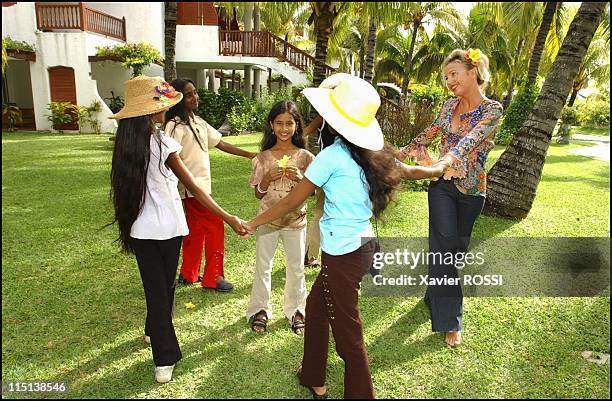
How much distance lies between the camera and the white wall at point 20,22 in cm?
1608

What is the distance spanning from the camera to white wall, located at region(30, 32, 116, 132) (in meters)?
16.2

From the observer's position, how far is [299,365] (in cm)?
310

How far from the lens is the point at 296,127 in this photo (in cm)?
345

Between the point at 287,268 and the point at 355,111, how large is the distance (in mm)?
1510

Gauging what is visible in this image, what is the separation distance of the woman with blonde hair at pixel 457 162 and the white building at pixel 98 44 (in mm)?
15652

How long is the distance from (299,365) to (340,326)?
733 mm

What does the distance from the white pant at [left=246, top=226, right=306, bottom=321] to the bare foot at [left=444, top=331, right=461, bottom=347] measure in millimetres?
1103

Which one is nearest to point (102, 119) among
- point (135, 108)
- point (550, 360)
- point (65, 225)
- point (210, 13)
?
point (210, 13)

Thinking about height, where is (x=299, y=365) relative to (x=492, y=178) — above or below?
below

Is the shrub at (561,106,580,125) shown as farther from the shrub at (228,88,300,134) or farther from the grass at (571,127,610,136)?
the shrub at (228,88,300,134)

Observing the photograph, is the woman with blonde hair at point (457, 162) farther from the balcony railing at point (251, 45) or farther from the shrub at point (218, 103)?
the balcony railing at point (251, 45)

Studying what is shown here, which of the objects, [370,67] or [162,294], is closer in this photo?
[162,294]

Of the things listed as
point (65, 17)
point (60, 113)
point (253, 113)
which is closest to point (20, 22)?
point (65, 17)

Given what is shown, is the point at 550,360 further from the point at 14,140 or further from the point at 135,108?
the point at 14,140
